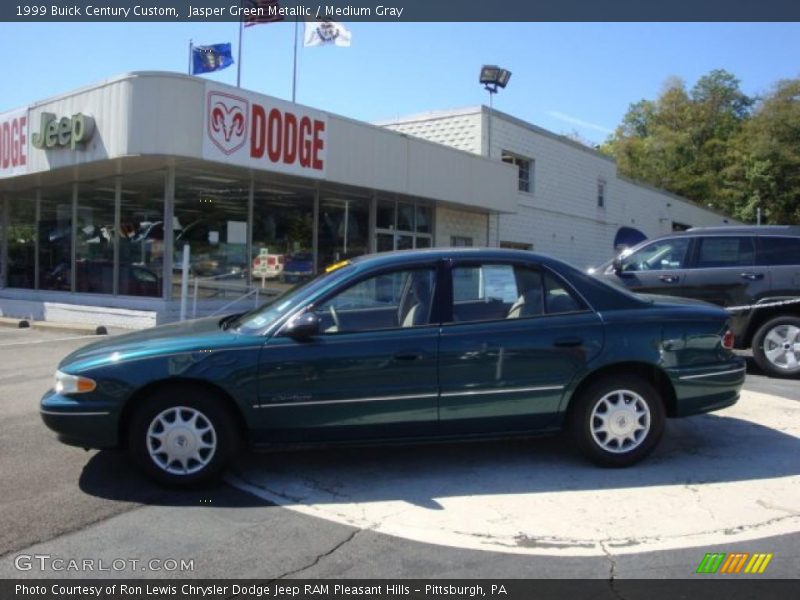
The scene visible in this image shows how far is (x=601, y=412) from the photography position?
508 cm

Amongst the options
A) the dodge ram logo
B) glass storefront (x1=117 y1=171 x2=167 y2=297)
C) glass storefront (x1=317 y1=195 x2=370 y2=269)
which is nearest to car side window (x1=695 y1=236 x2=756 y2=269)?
the dodge ram logo

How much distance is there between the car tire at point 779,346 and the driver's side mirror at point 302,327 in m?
6.59

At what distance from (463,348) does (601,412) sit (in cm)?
114

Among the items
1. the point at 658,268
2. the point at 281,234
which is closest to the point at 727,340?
the point at 658,268

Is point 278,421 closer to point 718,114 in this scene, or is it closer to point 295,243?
point 295,243

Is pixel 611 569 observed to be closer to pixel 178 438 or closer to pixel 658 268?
pixel 178 438

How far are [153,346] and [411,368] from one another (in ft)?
5.76

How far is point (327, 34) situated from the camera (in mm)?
20859

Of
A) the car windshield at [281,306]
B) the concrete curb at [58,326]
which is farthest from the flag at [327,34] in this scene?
the car windshield at [281,306]

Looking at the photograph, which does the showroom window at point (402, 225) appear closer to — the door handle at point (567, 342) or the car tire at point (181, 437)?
the door handle at point (567, 342)

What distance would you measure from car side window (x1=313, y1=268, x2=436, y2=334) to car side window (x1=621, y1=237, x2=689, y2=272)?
18.0ft

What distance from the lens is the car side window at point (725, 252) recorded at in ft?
30.4

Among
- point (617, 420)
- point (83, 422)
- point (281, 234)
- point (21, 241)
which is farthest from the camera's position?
point (21, 241)

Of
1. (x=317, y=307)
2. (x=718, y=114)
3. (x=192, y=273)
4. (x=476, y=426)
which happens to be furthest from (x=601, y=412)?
(x=718, y=114)
